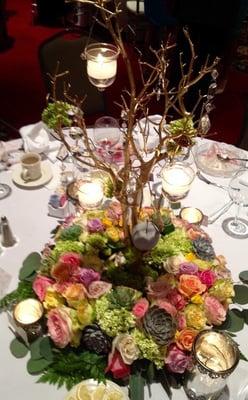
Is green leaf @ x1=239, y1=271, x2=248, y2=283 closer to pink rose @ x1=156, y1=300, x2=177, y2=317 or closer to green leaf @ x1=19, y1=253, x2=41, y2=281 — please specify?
pink rose @ x1=156, y1=300, x2=177, y2=317

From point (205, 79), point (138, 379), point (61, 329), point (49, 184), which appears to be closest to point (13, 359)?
point (61, 329)

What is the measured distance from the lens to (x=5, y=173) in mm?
1821

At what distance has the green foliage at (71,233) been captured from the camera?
56.1 inches

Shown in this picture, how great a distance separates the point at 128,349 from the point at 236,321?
1.19ft

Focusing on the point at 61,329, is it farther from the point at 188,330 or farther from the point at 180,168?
the point at 180,168

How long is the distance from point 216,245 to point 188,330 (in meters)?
0.45

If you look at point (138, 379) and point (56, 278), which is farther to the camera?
point (56, 278)

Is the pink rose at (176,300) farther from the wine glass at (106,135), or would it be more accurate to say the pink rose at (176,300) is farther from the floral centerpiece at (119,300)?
the wine glass at (106,135)

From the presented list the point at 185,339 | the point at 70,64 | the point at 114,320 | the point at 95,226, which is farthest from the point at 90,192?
the point at 70,64

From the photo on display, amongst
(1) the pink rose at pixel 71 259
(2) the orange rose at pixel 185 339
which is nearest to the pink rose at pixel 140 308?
(2) the orange rose at pixel 185 339

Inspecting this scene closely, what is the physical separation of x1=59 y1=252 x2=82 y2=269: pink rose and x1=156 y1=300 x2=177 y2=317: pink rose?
26cm

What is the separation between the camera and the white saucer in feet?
5.77

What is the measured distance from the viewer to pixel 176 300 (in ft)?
4.13

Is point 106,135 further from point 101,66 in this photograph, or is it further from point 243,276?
point 243,276
